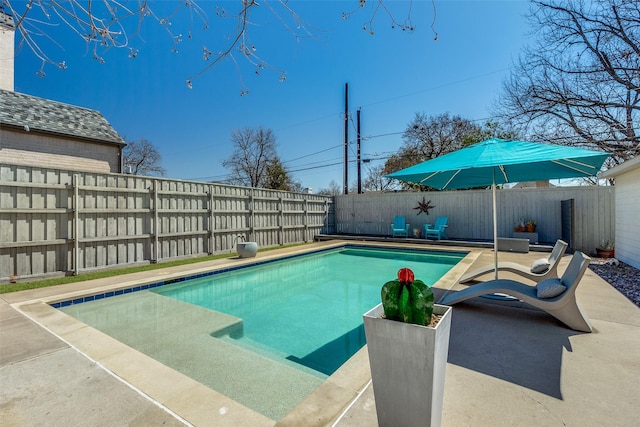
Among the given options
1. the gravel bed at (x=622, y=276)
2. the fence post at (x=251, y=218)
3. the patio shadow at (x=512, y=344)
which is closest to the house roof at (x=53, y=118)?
the fence post at (x=251, y=218)

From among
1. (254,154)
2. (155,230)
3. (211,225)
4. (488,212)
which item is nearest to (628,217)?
(488,212)

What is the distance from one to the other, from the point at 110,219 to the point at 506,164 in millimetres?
7214

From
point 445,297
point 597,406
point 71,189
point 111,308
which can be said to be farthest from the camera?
point 71,189

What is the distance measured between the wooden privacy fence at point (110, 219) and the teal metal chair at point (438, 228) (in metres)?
5.87

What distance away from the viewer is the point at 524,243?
827cm

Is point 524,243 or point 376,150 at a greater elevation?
point 376,150

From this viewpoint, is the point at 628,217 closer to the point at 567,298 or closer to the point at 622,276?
the point at 622,276

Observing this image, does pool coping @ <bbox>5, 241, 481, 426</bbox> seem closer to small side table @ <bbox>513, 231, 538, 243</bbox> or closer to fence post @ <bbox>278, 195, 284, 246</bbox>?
fence post @ <bbox>278, 195, 284, 246</bbox>

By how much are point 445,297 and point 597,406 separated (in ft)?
6.87

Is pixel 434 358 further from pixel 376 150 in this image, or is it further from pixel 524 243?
pixel 376 150

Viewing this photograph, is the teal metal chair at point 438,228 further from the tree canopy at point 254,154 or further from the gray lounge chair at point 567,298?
the tree canopy at point 254,154

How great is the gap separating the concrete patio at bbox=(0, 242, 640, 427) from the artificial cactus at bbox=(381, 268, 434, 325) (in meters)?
0.68

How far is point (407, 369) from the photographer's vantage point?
4.43 feet

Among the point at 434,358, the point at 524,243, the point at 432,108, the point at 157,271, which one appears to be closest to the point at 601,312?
the point at 434,358
